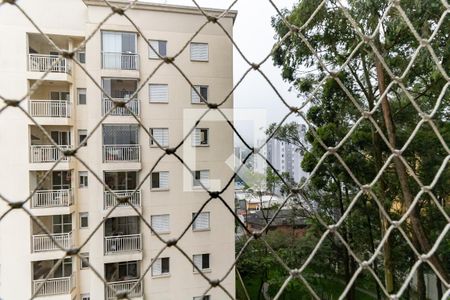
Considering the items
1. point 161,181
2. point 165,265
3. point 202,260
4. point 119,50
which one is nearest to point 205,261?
point 202,260

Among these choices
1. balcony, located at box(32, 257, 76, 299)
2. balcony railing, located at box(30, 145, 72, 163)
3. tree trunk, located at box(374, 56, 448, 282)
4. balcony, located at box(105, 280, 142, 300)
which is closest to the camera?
balcony, located at box(105, 280, 142, 300)

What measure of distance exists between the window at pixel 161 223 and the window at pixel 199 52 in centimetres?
53

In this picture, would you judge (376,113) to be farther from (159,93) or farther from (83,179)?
(83,179)

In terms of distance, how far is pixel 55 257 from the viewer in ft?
2.51

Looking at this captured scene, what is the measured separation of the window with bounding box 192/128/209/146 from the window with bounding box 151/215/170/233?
0.27 meters

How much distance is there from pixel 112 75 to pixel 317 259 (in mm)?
1527

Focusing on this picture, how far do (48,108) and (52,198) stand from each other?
0.26 m

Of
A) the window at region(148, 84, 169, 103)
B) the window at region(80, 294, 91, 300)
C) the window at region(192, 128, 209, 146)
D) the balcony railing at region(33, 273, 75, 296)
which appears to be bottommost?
the window at region(80, 294, 91, 300)

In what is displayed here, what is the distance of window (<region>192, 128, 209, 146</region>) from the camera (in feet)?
3.18

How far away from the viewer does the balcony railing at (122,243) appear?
102 cm

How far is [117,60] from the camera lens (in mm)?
1067

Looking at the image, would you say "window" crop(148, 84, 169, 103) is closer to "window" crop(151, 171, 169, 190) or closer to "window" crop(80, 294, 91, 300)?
"window" crop(151, 171, 169, 190)

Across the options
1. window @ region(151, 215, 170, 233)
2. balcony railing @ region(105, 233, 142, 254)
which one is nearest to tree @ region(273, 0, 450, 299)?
window @ region(151, 215, 170, 233)

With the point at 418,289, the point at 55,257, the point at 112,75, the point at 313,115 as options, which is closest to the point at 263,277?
the point at 418,289
